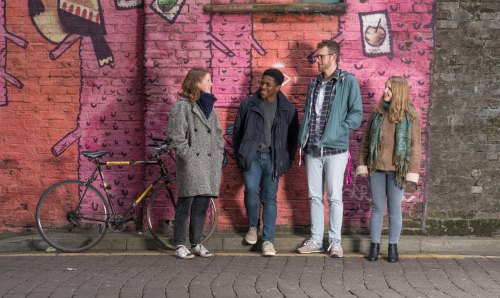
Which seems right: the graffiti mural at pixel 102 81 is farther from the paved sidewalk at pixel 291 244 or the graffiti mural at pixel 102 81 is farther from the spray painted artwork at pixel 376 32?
the spray painted artwork at pixel 376 32

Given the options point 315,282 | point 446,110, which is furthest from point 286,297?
point 446,110

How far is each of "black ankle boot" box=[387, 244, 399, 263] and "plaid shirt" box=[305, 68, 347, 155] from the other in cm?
112

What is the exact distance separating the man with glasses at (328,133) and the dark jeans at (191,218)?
1.08 m

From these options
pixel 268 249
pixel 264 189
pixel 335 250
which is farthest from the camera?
pixel 264 189

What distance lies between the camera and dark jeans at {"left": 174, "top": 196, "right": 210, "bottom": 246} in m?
8.34

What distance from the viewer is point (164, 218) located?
9359 millimetres

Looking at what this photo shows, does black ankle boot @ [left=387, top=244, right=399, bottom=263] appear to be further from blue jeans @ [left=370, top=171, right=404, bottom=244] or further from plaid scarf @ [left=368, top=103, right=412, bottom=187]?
plaid scarf @ [left=368, top=103, right=412, bottom=187]

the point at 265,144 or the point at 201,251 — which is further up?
the point at 265,144

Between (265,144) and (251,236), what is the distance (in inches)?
39.5

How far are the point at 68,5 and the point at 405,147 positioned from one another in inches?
174

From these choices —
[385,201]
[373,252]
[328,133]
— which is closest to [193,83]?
[328,133]

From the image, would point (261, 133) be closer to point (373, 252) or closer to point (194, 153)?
point (194, 153)

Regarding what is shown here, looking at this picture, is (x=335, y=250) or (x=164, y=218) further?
(x=164, y=218)

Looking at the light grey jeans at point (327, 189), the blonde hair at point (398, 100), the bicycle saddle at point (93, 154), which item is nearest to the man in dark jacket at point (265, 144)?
the light grey jeans at point (327, 189)
